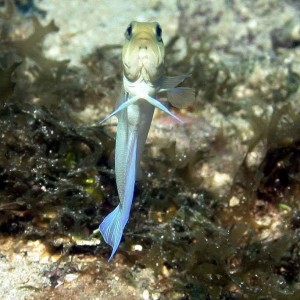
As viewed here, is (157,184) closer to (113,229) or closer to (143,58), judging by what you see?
(113,229)

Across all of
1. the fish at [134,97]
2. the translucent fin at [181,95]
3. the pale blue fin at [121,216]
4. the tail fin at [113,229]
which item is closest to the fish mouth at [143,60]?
the fish at [134,97]

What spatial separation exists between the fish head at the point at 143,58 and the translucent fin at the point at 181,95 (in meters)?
0.19

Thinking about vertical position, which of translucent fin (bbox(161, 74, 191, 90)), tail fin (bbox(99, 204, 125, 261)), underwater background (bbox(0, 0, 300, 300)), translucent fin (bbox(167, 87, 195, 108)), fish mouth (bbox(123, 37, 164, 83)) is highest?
fish mouth (bbox(123, 37, 164, 83))

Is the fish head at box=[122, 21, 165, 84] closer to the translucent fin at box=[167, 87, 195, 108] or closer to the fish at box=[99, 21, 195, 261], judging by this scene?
the fish at box=[99, 21, 195, 261]

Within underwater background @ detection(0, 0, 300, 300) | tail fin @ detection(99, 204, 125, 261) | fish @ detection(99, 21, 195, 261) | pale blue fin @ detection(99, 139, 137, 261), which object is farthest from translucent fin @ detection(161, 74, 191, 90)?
underwater background @ detection(0, 0, 300, 300)

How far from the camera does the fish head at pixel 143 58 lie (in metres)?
1.96

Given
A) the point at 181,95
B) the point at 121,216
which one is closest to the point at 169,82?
the point at 181,95

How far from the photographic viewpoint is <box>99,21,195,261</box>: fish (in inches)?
77.5

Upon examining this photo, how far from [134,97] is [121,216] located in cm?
55

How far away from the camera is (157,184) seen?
336 centimetres

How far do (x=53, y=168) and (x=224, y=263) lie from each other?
137 centimetres

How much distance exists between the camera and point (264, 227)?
3371mm

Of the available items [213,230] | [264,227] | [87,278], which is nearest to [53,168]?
[87,278]

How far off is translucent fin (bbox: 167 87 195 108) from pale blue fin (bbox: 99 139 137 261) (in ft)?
1.10
